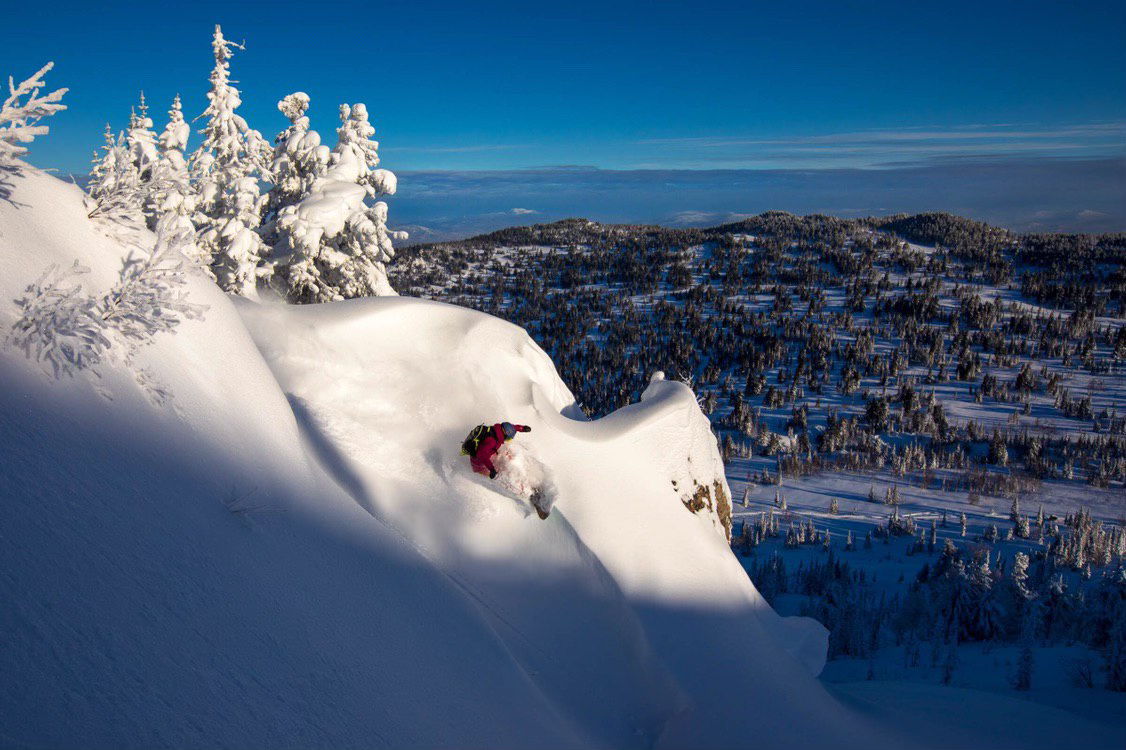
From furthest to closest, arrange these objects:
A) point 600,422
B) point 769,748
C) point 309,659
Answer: point 600,422 < point 769,748 < point 309,659

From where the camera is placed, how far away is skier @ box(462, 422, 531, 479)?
28.5ft

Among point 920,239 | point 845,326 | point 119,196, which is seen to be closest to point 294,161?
point 119,196

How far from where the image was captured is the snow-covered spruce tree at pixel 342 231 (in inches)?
Result: 663

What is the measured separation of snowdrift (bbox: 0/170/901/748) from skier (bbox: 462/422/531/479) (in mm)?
274

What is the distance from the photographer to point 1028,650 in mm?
18141

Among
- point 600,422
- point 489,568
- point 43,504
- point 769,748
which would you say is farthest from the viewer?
point 600,422

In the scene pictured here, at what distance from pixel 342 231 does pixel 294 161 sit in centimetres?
305

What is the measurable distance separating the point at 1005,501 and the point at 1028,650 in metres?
32.1

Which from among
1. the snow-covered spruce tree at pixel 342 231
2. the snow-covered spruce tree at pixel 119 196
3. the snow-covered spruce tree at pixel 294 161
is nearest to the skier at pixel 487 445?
the snow-covered spruce tree at pixel 119 196

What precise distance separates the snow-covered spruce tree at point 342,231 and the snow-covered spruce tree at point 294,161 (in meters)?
0.64

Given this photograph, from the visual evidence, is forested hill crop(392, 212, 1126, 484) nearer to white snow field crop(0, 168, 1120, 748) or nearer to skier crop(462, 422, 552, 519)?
white snow field crop(0, 168, 1120, 748)

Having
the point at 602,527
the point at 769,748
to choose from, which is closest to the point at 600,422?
the point at 602,527

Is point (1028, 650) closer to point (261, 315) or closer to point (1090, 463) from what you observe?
point (261, 315)

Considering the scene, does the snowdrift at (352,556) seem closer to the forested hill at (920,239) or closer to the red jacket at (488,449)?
the red jacket at (488,449)
